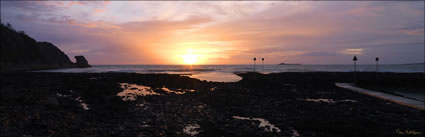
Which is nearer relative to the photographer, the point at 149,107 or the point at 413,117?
the point at 413,117

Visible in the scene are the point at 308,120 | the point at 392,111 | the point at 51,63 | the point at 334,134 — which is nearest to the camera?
the point at 334,134

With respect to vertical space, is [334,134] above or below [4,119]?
below

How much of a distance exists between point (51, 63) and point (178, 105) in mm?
127686

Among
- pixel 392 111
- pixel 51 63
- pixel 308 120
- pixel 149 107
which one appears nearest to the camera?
pixel 308 120

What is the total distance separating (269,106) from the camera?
51.9ft

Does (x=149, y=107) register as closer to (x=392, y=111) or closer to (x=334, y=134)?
(x=334, y=134)

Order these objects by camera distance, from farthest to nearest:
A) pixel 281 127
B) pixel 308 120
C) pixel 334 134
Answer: pixel 308 120 → pixel 281 127 → pixel 334 134

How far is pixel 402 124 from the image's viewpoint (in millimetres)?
10875

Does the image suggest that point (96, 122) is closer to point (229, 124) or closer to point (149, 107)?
point (149, 107)

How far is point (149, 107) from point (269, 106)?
25.6ft

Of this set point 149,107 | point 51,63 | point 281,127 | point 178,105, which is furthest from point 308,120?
point 51,63

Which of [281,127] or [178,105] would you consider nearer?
[281,127]

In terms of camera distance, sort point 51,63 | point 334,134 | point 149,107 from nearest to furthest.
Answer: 1. point 334,134
2. point 149,107
3. point 51,63

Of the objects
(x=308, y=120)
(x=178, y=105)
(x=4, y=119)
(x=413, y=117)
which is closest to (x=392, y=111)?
(x=413, y=117)
